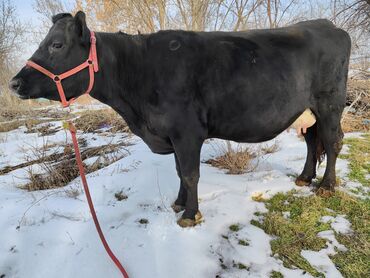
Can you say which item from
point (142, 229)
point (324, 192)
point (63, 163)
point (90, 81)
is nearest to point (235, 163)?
point (324, 192)

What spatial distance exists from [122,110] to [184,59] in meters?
0.73

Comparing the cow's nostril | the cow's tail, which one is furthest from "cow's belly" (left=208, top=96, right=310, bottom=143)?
the cow's nostril

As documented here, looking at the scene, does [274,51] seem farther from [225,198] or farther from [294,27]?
[225,198]

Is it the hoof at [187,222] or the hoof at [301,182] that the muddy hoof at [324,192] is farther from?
the hoof at [187,222]

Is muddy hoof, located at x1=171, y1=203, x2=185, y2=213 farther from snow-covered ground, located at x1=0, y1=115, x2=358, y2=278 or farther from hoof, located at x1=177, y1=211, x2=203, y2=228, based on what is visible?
hoof, located at x1=177, y1=211, x2=203, y2=228

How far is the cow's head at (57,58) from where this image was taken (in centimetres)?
233

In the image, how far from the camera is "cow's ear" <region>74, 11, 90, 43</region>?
2347 millimetres

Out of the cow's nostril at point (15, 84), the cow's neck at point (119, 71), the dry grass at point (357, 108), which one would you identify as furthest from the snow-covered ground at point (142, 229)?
the dry grass at point (357, 108)

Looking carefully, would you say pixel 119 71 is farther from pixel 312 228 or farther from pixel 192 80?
pixel 312 228

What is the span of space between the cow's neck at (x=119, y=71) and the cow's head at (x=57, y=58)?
19 centimetres

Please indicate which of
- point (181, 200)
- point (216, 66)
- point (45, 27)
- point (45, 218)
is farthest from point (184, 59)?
point (45, 27)

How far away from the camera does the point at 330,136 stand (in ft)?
11.2

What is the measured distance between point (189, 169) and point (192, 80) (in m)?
0.78

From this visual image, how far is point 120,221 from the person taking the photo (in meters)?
2.92
